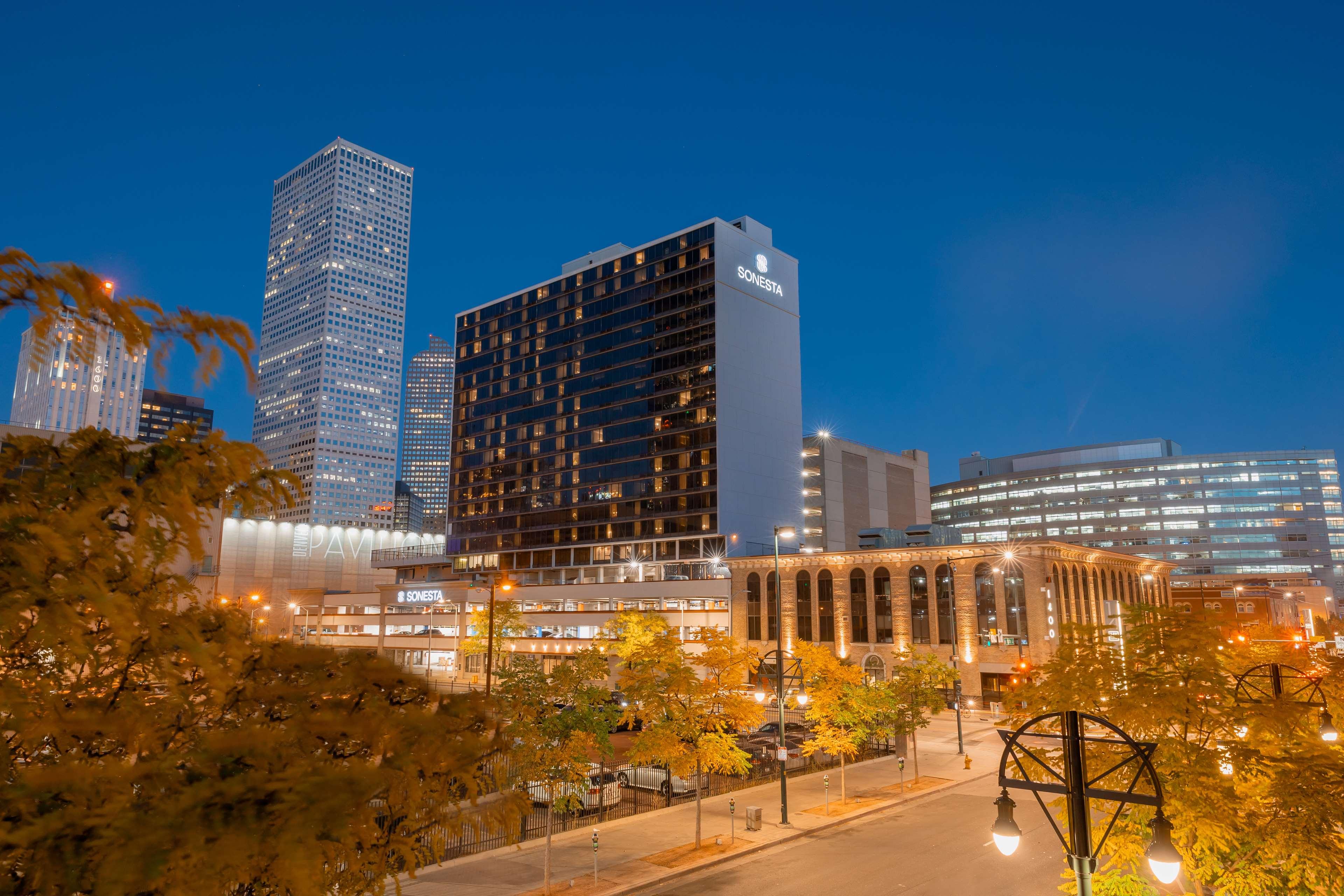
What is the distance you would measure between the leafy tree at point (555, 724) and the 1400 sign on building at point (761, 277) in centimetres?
8964

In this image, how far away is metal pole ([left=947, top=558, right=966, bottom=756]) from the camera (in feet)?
158

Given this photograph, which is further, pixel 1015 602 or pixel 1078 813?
pixel 1015 602

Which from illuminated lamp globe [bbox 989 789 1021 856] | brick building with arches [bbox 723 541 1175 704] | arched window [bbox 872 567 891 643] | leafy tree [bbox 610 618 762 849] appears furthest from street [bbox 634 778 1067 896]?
arched window [bbox 872 567 891 643]

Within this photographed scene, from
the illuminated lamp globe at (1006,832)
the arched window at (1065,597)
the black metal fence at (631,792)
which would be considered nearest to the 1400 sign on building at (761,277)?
the arched window at (1065,597)

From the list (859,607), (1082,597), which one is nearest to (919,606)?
(859,607)

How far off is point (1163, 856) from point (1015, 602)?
64.8m

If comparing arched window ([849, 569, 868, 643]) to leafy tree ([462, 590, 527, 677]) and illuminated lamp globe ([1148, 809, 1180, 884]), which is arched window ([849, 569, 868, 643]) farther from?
illuminated lamp globe ([1148, 809, 1180, 884])

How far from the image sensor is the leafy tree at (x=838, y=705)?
34156 millimetres

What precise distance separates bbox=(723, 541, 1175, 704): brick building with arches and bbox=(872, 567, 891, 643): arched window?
0.08 m

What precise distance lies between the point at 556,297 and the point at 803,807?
3919 inches

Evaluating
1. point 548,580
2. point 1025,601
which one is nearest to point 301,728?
point 1025,601

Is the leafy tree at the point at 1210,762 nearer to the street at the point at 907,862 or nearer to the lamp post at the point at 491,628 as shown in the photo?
the street at the point at 907,862

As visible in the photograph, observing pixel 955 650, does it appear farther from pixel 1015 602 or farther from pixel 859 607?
pixel 859 607

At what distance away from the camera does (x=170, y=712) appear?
18.7ft
